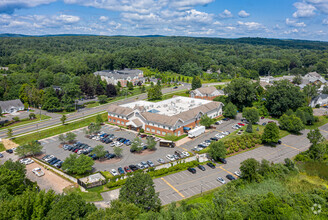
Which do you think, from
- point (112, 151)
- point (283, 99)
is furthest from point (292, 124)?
point (112, 151)

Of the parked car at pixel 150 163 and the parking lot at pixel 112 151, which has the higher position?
the parked car at pixel 150 163

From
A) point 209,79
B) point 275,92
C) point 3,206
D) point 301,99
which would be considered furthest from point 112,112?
point 209,79

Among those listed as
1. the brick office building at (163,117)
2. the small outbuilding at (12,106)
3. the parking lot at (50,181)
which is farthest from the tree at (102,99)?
the parking lot at (50,181)

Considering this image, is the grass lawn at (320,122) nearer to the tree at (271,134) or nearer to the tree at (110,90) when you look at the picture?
the tree at (271,134)

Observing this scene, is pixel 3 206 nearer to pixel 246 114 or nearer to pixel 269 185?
pixel 269 185

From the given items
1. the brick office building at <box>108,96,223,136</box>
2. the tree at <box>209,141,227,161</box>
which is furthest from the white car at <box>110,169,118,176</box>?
the brick office building at <box>108,96,223,136</box>

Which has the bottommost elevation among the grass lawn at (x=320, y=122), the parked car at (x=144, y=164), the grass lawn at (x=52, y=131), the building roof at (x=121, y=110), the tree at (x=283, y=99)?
the grass lawn at (x=52, y=131)

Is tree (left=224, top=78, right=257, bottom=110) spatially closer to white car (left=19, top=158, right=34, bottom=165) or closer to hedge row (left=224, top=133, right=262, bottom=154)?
hedge row (left=224, top=133, right=262, bottom=154)
